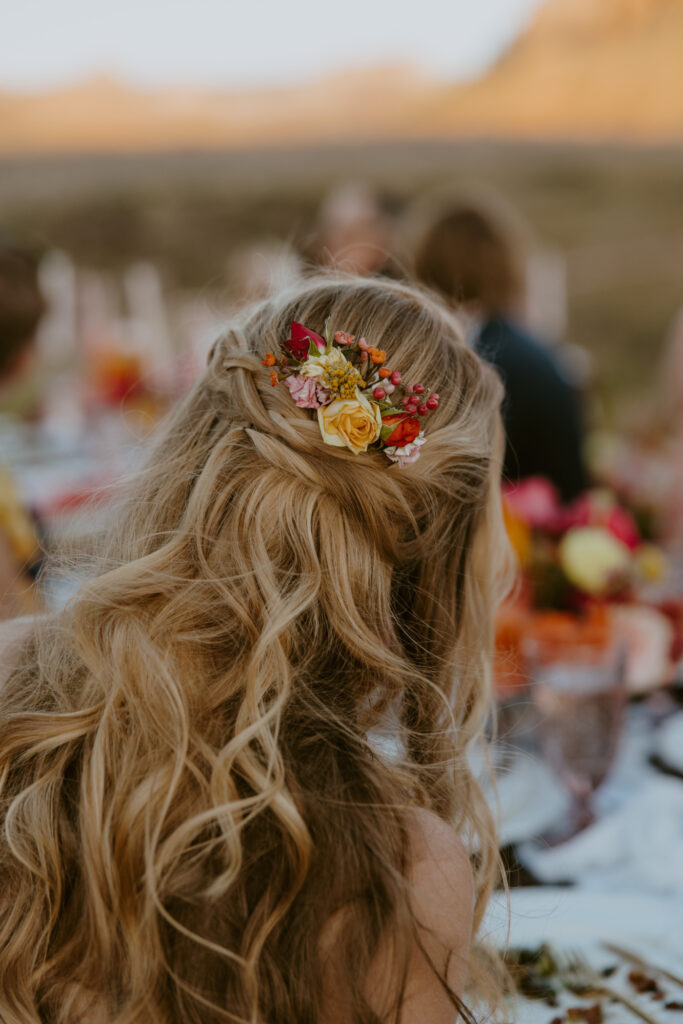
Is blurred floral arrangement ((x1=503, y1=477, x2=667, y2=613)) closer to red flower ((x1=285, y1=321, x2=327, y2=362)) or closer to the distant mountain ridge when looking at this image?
red flower ((x1=285, y1=321, x2=327, y2=362))

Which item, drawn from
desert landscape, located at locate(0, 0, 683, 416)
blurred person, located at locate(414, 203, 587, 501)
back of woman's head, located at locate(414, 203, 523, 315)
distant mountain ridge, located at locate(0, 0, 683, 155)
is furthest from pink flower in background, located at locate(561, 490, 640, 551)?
distant mountain ridge, located at locate(0, 0, 683, 155)

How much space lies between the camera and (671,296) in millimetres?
14797

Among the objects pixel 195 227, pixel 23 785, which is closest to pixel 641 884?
pixel 23 785

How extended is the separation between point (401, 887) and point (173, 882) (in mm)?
227

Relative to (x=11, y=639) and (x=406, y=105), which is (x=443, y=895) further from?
(x=406, y=105)

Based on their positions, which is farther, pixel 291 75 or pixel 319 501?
pixel 291 75

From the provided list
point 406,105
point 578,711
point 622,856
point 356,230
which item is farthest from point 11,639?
point 406,105

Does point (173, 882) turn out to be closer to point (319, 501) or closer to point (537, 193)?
point (319, 501)

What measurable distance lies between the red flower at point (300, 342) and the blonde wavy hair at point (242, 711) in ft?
0.15

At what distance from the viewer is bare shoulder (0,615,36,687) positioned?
43.6 inches

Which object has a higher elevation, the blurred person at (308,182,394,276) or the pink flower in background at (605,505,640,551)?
the pink flower in background at (605,505,640,551)

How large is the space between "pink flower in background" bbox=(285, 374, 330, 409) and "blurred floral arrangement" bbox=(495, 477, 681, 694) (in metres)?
0.69

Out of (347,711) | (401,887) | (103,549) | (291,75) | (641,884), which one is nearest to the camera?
Result: (401,887)

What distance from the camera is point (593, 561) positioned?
5.30ft
